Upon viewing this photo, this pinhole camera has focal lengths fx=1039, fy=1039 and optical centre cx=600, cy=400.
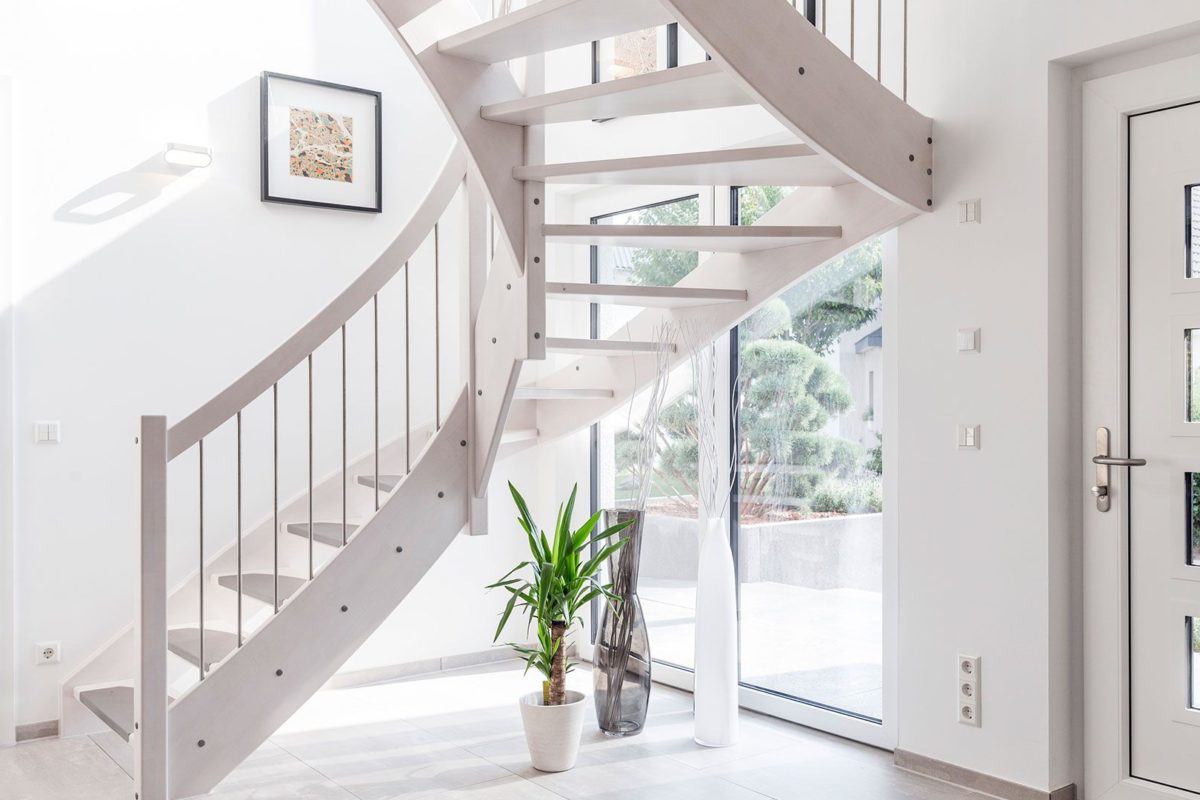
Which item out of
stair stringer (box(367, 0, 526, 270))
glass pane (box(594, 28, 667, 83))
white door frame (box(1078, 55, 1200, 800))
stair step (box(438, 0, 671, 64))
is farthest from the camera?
glass pane (box(594, 28, 667, 83))

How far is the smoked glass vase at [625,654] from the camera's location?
3727 millimetres

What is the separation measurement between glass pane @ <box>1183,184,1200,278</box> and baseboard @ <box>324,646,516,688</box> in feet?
11.3

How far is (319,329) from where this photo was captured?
321 centimetres

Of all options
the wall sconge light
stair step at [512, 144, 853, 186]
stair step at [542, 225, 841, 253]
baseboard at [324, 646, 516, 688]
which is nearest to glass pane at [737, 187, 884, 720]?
stair step at [542, 225, 841, 253]

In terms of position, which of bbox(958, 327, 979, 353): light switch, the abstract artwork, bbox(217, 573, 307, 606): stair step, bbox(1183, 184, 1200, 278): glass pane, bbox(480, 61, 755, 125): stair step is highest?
the abstract artwork

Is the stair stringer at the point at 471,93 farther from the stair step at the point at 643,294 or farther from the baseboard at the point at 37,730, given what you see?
the baseboard at the point at 37,730

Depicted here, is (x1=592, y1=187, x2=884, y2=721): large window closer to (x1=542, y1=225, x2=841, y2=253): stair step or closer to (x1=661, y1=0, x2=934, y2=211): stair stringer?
(x1=542, y1=225, x2=841, y2=253): stair step

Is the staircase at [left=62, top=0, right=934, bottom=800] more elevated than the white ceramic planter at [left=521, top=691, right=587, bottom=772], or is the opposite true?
the staircase at [left=62, top=0, right=934, bottom=800]

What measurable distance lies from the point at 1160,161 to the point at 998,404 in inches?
31.0

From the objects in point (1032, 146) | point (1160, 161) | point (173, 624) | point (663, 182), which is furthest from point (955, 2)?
point (173, 624)

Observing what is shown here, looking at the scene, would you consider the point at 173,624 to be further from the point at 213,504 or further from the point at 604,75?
the point at 604,75

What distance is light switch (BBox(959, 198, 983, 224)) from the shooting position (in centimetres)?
313

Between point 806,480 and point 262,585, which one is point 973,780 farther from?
point 262,585

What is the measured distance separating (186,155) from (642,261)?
6.38 feet
